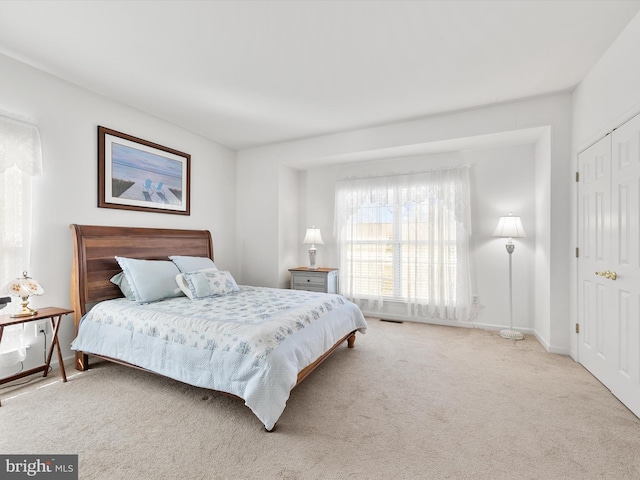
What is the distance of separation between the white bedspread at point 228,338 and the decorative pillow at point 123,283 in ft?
0.35

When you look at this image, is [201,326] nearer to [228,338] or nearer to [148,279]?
[228,338]

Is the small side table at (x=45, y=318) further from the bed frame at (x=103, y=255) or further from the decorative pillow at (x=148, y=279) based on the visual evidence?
the decorative pillow at (x=148, y=279)

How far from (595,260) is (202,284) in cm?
368

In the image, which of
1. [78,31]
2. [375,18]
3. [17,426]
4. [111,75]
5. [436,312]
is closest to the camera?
[17,426]

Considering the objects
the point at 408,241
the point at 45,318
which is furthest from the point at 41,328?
the point at 408,241

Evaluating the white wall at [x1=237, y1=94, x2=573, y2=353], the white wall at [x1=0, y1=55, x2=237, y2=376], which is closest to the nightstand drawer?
the white wall at [x1=237, y1=94, x2=573, y2=353]

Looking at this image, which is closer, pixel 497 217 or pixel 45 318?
pixel 45 318

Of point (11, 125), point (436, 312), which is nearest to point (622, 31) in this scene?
point (436, 312)

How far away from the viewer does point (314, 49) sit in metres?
2.40

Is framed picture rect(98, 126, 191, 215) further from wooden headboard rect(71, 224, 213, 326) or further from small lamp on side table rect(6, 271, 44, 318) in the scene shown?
small lamp on side table rect(6, 271, 44, 318)

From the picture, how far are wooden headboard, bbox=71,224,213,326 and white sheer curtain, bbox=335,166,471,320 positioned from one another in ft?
8.49

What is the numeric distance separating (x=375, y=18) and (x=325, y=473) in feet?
9.13

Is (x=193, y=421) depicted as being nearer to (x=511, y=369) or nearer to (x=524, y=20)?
(x=511, y=369)

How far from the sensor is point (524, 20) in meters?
2.09
